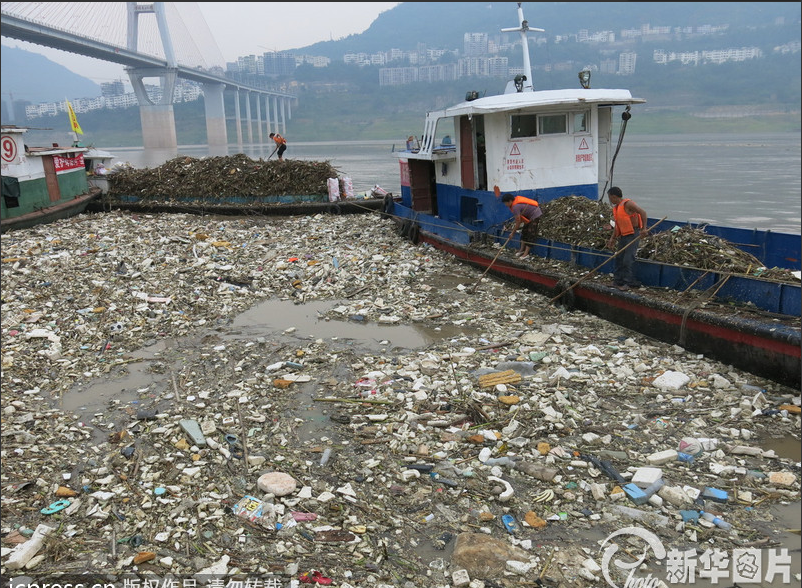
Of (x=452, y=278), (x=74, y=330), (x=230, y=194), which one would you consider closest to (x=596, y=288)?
(x=452, y=278)

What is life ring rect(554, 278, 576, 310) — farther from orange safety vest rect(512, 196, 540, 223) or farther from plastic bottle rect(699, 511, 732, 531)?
plastic bottle rect(699, 511, 732, 531)

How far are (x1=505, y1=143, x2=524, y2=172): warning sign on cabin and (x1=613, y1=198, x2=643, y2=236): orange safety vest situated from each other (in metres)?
3.10

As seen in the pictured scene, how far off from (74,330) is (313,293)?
369cm

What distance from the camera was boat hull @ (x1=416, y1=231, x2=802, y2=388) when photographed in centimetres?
594

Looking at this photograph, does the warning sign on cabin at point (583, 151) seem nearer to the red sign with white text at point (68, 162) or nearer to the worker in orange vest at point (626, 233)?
the worker in orange vest at point (626, 233)

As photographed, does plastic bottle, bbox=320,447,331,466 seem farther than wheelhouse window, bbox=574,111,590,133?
No

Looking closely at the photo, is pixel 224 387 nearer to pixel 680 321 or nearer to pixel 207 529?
pixel 207 529

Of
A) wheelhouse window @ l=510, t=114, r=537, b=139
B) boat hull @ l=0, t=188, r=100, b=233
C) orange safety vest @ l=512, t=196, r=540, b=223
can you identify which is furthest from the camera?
boat hull @ l=0, t=188, r=100, b=233

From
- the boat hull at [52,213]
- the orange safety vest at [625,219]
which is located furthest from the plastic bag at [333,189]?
the orange safety vest at [625,219]

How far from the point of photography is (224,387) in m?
6.51

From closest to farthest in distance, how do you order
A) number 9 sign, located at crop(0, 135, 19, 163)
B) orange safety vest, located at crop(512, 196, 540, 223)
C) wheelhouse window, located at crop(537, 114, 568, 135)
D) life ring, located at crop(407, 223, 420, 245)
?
1. orange safety vest, located at crop(512, 196, 540, 223)
2. wheelhouse window, located at crop(537, 114, 568, 135)
3. life ring, located at crop(407, 223, 420, 245)
4. number 9 sign, located at crop(0, 135, 19, 163)

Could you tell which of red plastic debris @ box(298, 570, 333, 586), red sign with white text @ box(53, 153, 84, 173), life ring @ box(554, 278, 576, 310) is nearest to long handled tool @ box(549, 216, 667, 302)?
life ring @ box(554, 278, 576, 310)

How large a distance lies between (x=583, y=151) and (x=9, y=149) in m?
13.7

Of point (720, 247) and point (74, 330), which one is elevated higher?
point (720, 247)
